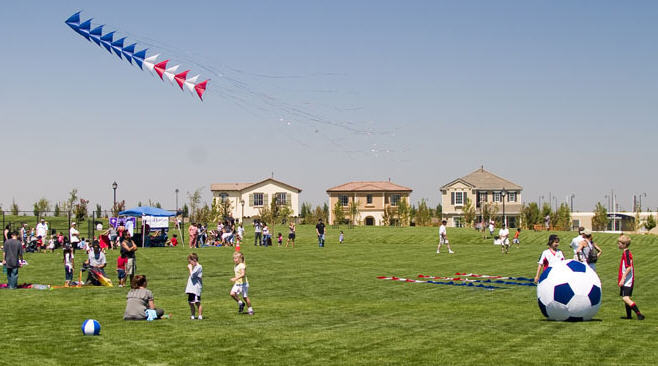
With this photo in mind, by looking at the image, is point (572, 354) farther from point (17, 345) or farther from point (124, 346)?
point (17, 345)

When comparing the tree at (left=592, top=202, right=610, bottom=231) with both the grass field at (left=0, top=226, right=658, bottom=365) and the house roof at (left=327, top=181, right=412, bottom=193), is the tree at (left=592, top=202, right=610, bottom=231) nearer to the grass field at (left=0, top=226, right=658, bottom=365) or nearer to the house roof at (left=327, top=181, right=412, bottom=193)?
the house roof at (left=327, top=181, right=412, bottom=193)

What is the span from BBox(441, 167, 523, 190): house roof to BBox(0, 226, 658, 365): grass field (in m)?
95.6

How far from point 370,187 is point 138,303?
110229 mm

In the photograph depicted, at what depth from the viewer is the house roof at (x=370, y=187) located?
126438mm

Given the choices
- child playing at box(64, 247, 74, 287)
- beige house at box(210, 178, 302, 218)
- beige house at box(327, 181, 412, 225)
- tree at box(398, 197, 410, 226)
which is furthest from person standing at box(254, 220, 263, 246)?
beige house at box(210, 178, 302, 218)

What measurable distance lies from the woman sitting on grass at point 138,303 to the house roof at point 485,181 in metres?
112

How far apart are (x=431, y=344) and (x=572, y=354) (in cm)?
243

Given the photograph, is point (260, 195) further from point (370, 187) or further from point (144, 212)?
Result: point (144, 212)

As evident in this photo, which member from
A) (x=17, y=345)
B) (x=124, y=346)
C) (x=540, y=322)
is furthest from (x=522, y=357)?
(x=17, y=345)

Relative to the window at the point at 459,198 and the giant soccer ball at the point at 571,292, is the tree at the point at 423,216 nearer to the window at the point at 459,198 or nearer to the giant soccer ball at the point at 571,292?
the window at the point at 459,198

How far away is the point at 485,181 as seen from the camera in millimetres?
129500

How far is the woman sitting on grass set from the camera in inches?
693

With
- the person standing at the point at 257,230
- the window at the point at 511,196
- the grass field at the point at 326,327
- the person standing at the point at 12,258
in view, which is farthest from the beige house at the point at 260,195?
the person standing at the point at 12,258

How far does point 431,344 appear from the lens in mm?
13773
